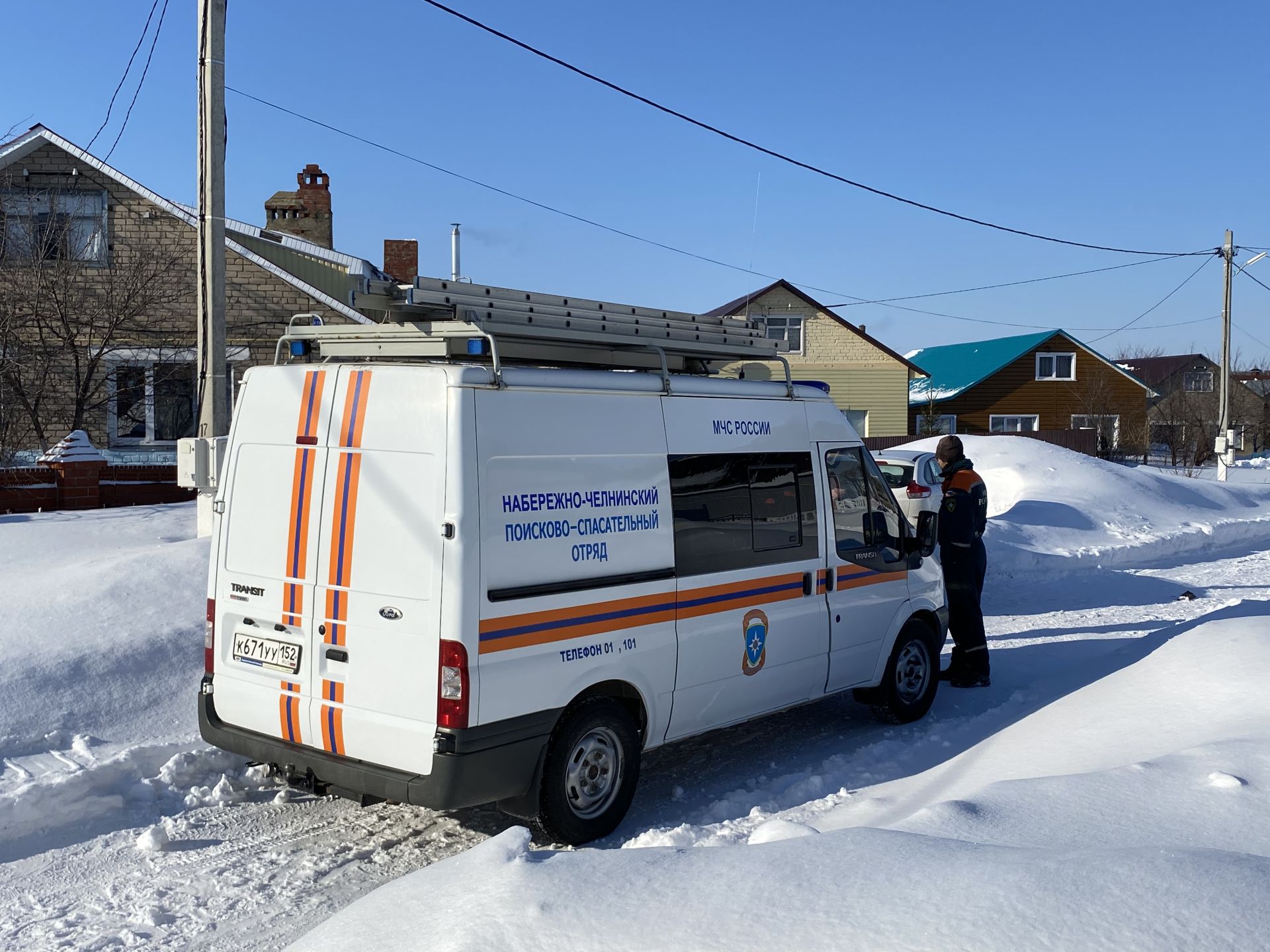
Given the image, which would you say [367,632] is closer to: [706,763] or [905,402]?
[706,763]

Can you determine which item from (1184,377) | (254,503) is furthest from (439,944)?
(1184,377)

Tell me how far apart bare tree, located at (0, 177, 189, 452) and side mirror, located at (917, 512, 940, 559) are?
15.1 metres

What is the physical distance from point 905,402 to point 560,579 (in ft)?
122

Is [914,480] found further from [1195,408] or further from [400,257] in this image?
[1195,408]

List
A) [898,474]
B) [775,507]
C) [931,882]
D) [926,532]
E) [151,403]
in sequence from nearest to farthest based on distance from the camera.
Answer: [931,882], [775,507], [926,532], [898,474], [151,403]

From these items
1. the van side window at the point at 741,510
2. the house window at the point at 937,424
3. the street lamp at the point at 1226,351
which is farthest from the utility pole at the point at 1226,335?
the van side window at the point at 741,510

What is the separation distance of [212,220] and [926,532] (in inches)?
243

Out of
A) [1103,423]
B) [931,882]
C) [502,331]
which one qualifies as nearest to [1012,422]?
[1103,423]

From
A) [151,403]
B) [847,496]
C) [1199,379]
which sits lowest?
[847,496]

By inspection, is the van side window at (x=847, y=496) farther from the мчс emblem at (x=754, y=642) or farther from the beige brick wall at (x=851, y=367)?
the beige brick wall at (x=851, y=367)

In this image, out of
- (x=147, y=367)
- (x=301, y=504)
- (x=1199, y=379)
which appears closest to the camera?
(x=301, y=504)

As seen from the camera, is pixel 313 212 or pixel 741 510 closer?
pixel 741 510

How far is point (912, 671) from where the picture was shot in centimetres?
766

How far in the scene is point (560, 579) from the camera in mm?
5023
